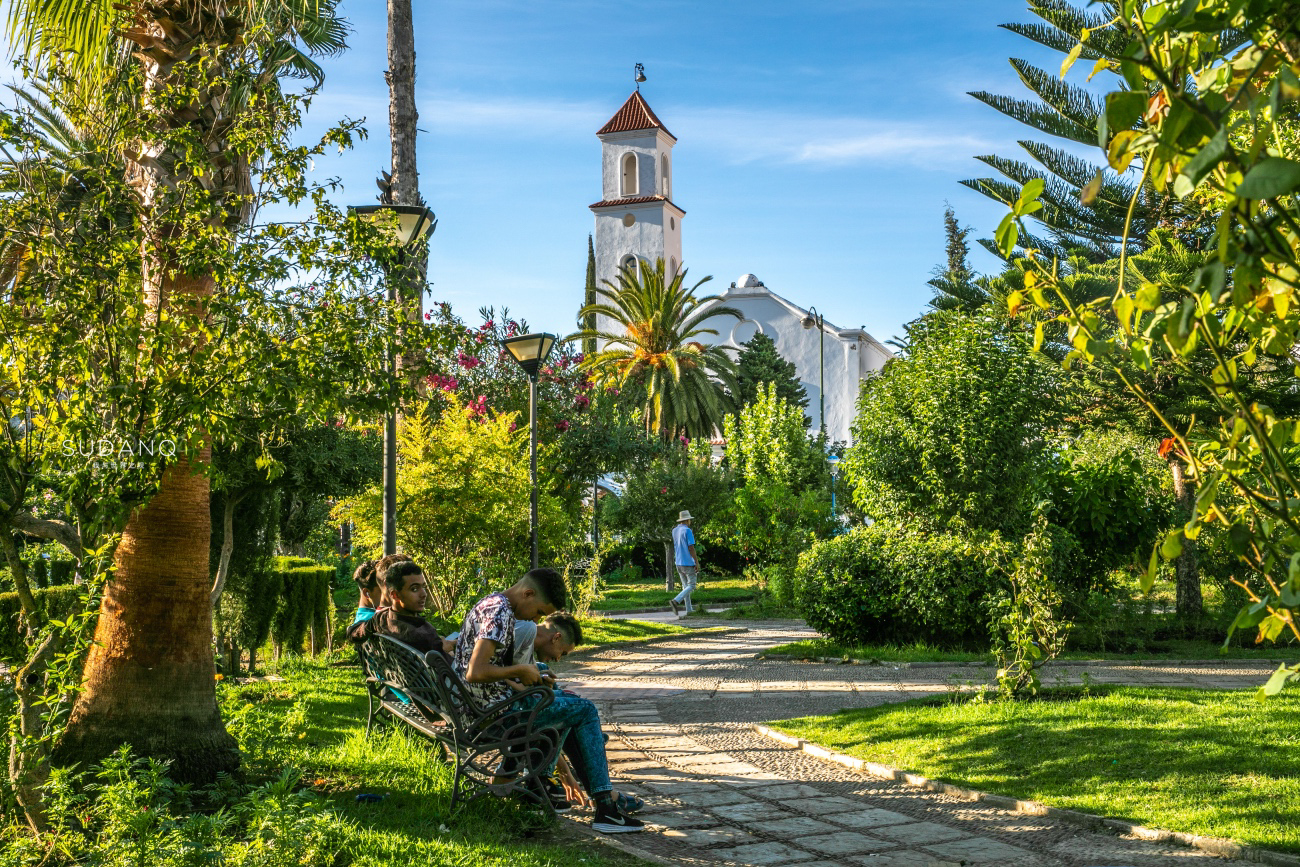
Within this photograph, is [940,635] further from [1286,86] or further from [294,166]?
[1286,86]

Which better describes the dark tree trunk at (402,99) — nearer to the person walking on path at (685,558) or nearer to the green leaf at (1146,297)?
the person walking on path at (685,558)

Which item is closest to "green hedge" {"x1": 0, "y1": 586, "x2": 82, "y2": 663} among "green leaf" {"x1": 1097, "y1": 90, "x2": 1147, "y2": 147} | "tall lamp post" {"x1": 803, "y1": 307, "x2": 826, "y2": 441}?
"green leaf" {"x1": 1097, "y1": 90, "x2": 1147, "y2": 147}

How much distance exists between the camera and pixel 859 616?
13234 millimetres

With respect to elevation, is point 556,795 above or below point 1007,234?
below

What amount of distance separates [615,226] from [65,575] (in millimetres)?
36246

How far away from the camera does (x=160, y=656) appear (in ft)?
19.4

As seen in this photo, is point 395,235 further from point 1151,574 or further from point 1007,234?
point 1151,574

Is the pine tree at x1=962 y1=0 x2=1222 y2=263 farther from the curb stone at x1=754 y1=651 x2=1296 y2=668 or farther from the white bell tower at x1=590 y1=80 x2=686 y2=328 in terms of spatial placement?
the white bell tower at x1=590 y1=80 x2=686 y2=328

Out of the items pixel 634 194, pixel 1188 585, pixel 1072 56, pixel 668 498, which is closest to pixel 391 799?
pixel 1072 56

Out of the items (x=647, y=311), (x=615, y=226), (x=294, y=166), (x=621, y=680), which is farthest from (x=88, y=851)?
(x=615, y=226)

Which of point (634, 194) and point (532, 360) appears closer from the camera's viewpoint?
point (532, 360)

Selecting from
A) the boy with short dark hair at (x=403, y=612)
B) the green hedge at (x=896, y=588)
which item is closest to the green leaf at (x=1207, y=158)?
the boy with short dark hair at (x=403, y=612)

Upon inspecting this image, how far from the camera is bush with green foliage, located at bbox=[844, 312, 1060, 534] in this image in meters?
12.8

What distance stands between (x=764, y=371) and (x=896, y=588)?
110ft
